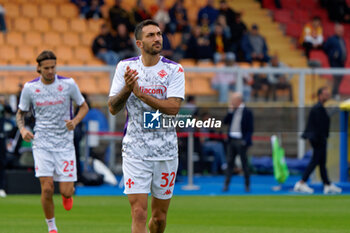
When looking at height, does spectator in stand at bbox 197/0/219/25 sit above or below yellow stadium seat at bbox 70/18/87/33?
above

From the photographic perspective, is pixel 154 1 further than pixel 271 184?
Yes

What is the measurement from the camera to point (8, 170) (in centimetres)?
1748

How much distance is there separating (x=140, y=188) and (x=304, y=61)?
20.2m

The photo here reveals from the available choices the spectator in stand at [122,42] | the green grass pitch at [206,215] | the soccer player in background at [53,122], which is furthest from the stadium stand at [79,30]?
the soccer player in background at [53,122]

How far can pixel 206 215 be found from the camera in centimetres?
1371

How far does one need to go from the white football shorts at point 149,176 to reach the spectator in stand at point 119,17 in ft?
56.4

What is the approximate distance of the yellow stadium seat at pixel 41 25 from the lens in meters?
25.0

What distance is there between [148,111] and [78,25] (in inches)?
722

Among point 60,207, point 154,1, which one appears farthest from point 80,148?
point 154,1

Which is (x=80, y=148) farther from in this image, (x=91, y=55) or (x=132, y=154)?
(x=132, y=154)

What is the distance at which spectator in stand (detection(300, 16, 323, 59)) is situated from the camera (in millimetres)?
26797

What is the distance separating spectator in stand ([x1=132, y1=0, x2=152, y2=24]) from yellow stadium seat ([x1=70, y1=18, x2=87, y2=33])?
1660mm

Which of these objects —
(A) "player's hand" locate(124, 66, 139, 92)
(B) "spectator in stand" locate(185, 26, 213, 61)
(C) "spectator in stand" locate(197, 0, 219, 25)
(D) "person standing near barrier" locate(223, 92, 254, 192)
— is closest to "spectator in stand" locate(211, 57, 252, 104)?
(D) "person standing near barrier" locate(223, 92, 254, 192)

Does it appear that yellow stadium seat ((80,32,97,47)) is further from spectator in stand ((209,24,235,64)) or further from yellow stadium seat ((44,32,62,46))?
spectator in stand ((209,24,235,64))
